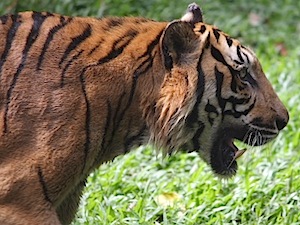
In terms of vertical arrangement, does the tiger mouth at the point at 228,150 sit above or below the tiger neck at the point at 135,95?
below

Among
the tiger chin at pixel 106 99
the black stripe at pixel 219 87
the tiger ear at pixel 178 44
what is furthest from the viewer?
the black stripe at pixel 219 87

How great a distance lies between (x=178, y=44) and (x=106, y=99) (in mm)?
368

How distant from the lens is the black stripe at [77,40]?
3.81 m

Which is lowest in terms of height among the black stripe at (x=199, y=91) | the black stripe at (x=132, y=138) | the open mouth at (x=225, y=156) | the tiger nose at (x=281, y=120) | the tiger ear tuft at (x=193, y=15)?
the open mouth at (x=225, y=156)

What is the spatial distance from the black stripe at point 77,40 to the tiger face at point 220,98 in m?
0.35

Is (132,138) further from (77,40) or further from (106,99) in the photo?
(77,40)

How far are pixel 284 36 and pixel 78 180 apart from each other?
15.8 feet

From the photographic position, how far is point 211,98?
3.89 metres

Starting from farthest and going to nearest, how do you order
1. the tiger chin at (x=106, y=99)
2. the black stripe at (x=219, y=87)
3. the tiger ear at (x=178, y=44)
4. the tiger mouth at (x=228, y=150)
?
the tiger mouth at (x=228, y=150) < the black stripe at (x=219, y=87) < the tiger ear at (x=178, y=44) < the tiger chin at (x=106, y=99)

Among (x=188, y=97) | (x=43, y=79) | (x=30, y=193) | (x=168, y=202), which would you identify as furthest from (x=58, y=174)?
(x=168, y=202)

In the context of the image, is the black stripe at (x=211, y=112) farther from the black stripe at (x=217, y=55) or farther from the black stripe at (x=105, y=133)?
the black stripe at (x=105, y=133)

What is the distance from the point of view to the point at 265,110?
158 inches

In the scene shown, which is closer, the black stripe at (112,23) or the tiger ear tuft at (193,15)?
the black stripe at (112,23)

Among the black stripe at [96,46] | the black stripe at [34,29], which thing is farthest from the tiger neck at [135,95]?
the black stripe at [34,29]
